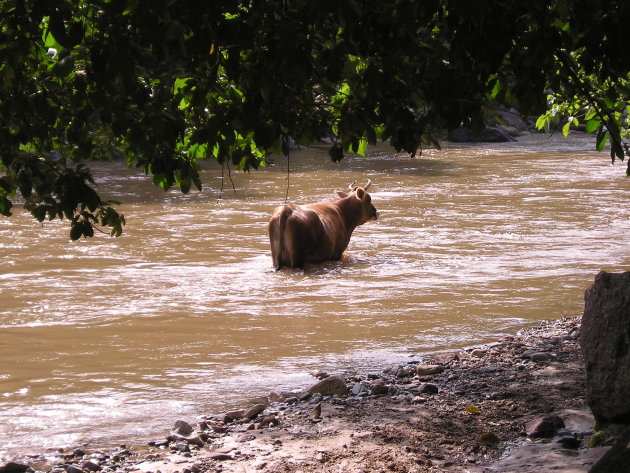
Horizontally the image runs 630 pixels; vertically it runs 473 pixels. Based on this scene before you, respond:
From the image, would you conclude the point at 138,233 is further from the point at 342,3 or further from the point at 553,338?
the point at 342,3

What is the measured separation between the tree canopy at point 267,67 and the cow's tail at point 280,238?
6.91 meters

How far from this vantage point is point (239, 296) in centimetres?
1047

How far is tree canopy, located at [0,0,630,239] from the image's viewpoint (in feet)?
11.0

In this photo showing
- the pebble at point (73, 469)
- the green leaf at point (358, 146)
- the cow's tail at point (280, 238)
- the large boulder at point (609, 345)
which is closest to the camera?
the green leaf at point (358, 146)

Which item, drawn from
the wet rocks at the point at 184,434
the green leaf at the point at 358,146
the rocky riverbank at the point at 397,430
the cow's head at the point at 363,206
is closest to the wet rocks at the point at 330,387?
the rocky riverbank at the point at 397,430

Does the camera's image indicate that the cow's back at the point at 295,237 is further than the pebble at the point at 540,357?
Yes

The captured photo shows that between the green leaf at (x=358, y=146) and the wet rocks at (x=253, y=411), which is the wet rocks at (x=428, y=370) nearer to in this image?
the wet rocks at (x=253, y=411)

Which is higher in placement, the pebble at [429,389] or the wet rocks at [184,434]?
the pebble at [429,389]

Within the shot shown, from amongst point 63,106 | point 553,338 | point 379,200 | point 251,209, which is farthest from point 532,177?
point 63,106

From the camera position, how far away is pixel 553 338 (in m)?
8.18

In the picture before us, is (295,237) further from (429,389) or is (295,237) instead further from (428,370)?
(429,389)

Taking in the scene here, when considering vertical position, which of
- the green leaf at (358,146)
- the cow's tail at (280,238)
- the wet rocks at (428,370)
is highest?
the green leaf at (358,146)

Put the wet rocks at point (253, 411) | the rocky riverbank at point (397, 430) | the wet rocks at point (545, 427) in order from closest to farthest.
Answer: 1. the rocky riverbank at point (397, 430)
2. the wet rocks at point (545, 427)
3. the wet rocks at point (253, 411)

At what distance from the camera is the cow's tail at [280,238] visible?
460 inches
